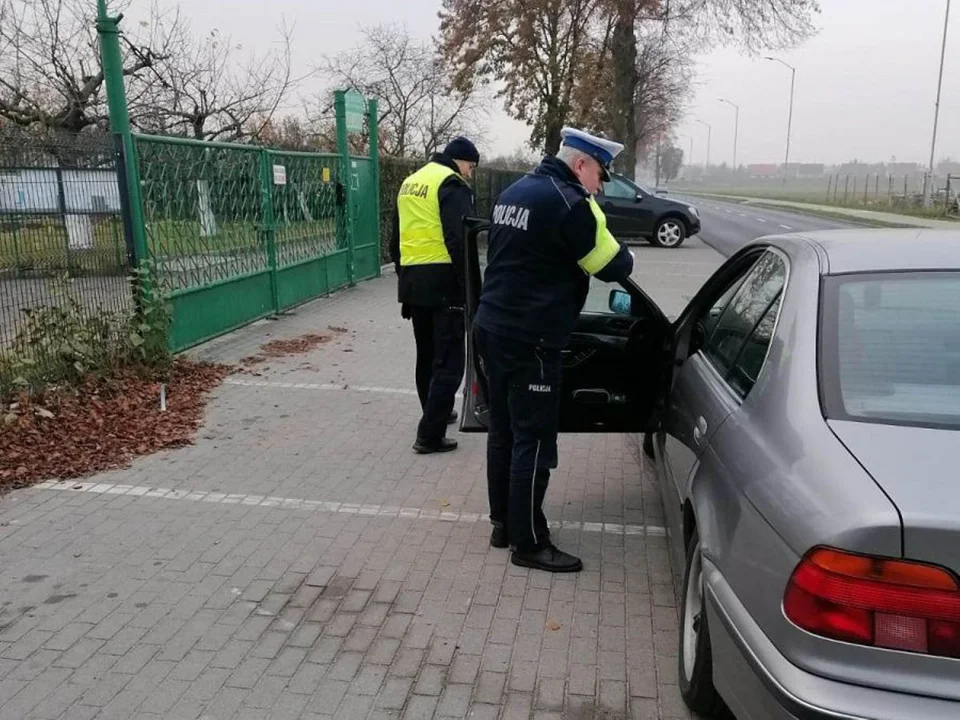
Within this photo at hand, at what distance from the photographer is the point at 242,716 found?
8.95ft

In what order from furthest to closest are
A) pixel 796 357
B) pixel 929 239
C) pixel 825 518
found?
pixel 929 239
pixel 796 357
pixel 825 518

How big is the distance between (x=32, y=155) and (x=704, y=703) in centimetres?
539

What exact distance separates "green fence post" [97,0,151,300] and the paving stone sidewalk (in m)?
2.10

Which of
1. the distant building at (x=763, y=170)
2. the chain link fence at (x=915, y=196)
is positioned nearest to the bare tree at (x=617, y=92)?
the chain link fence at (x=915, y=196)

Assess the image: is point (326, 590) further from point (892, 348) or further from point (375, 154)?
point (375, 154)

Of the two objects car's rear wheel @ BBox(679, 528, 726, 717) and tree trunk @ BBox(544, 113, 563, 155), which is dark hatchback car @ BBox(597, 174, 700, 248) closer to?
tree trunk @ BBox(544, 113, 563, 155)

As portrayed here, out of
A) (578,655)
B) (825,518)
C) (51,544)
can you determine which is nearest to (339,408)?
(51,544)

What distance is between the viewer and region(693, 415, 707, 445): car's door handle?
2.83m

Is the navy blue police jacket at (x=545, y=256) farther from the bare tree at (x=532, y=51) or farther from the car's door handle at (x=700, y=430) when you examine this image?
the bare tree at (x=532, y=51)

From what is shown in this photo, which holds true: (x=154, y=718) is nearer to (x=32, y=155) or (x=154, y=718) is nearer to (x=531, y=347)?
(x=531, y=347)

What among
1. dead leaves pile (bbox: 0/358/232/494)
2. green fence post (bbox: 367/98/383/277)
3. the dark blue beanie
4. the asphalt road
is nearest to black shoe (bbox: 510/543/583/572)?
the dark blue beanie

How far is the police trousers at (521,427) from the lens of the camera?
3.48 metres

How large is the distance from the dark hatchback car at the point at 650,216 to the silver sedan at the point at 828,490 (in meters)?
17.4

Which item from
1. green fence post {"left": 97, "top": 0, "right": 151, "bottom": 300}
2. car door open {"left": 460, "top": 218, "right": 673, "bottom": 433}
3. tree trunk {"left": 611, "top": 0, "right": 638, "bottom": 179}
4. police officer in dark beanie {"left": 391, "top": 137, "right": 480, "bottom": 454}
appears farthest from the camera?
tree trunk {"left": 611, "top": 0, "right": 638, "bottom": 179}
